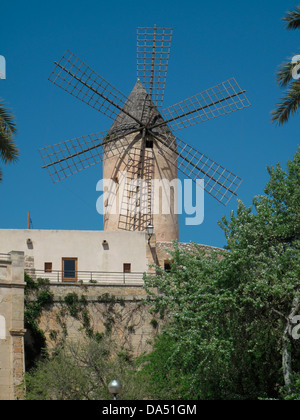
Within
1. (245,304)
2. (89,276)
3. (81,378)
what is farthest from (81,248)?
(245,304)

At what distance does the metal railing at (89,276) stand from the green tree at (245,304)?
8.15 meters

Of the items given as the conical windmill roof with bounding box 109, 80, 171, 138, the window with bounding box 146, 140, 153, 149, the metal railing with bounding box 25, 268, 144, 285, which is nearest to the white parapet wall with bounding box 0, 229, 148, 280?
the metal railing with bounding box 25, 268, 144, 285

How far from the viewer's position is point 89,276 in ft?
125

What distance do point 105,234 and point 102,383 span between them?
31.1ft

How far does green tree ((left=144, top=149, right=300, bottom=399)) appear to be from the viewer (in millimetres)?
27594

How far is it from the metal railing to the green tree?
8.15 meters

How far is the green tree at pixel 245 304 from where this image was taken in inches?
1086

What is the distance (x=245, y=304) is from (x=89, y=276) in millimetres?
10924

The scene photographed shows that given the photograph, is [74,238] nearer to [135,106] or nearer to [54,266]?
[54,266]

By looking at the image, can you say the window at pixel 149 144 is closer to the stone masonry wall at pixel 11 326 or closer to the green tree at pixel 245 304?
the stone masonry wall at pixel 11 326

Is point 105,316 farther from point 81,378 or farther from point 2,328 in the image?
point 81,378

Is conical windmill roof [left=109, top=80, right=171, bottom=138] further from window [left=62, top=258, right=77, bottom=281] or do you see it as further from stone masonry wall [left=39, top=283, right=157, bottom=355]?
stone masonry wall [left=39, top=283, right=157, bottom=355]

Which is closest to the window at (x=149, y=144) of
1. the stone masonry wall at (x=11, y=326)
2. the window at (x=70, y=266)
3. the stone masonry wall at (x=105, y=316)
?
the window at (x=70, y=266)
